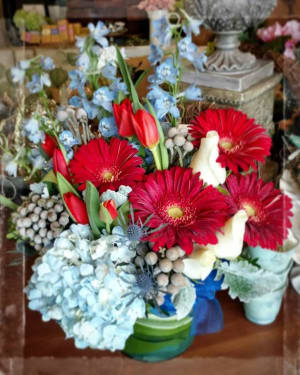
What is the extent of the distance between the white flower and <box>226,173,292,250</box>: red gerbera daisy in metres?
0.02

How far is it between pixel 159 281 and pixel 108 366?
132 mm

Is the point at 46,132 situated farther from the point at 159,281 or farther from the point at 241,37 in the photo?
the point at 241,37

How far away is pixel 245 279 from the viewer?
0.35 metres

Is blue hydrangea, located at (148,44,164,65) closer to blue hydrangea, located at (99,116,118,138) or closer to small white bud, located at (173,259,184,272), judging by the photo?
blue hydrangea, located at (99,116,118,138)

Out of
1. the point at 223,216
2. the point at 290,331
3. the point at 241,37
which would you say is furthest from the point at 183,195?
the point at 241,37

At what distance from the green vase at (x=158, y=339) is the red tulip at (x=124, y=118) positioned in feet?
0.53

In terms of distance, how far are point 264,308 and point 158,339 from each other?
0.33 feet

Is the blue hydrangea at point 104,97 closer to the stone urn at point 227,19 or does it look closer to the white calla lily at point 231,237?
the white calla lily at point 231,237

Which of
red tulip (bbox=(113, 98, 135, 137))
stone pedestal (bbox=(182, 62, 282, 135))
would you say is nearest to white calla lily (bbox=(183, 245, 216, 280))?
red tulip (bbox=(113, 98, 135, 137))

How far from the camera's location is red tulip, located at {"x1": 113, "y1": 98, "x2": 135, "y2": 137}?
1.14 feet

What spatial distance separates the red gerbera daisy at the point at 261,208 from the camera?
0.32 m

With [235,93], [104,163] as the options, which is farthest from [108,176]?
[235,93]

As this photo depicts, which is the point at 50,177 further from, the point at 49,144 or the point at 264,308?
the point at 264,308

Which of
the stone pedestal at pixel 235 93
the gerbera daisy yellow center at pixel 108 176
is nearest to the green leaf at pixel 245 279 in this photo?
the gerbera daisy yellow center at pixel 108 176
